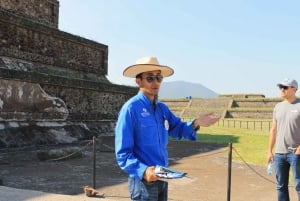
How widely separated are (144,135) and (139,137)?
0.04 meters

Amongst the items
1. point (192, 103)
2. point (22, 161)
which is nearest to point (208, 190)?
point (22, 161)

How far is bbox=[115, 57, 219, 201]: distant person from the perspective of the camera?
264cm

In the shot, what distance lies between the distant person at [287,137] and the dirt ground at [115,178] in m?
1.17

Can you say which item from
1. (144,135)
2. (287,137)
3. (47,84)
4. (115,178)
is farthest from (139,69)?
(47,84)

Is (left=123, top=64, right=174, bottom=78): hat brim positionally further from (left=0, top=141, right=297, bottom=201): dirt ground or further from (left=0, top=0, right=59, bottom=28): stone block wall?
(left=0, top=0, right=59, bottom=28): stone block wall

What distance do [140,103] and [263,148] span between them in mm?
12049

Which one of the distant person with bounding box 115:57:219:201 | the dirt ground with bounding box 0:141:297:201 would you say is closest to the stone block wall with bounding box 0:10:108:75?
the dirt ground with bounding box 0:141:297:201

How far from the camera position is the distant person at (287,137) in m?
4.86

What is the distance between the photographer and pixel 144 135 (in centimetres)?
271

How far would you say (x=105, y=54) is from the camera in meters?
19.0

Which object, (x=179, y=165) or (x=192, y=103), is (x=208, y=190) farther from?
(x=192, y=103)

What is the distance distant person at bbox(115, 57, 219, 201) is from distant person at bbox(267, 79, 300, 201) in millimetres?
2485

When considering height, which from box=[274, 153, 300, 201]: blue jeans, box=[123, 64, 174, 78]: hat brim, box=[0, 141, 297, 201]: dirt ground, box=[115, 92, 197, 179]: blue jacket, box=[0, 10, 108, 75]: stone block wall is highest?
box=[0, 10, 108, 75]: stone block wall

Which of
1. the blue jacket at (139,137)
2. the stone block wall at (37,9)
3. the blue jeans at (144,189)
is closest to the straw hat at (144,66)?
the blue jacket at (139,137)
